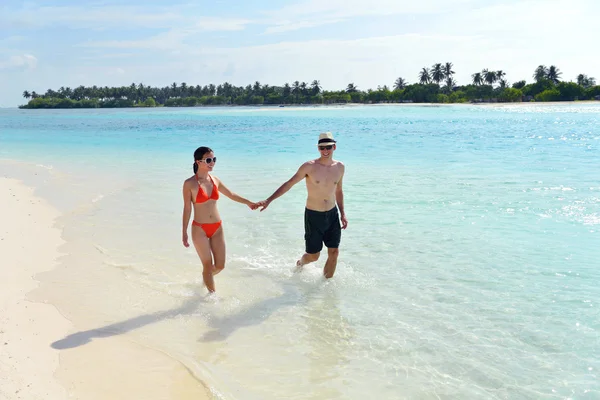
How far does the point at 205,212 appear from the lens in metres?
5.48

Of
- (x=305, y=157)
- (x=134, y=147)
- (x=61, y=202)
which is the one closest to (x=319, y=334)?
(x=61, y=202)

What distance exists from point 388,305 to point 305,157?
54.9 feet

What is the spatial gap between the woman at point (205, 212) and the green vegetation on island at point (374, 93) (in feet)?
406

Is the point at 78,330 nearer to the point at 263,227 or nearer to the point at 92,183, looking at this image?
the point at 263,227

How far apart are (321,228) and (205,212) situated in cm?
145

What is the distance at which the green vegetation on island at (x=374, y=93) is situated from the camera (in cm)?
11888

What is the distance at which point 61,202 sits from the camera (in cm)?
1112

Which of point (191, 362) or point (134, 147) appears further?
point (134, 147)

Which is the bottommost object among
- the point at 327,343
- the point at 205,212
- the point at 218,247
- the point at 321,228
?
the point at 327,343

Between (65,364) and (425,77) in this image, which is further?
(425,77)

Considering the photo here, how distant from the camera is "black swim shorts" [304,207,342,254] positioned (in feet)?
20.0

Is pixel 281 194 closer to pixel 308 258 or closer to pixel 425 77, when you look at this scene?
pixel 308 258

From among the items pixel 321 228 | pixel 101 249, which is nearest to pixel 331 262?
pixel 321 228

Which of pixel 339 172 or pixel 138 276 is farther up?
pixel 339 172
